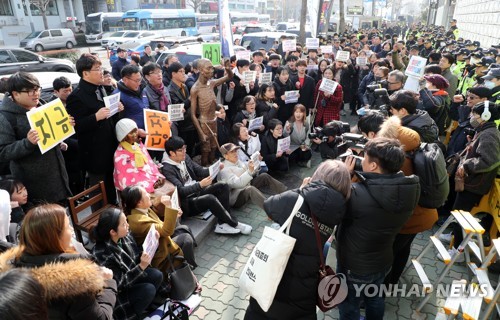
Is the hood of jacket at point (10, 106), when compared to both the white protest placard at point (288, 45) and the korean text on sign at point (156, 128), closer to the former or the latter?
the korean text on sign at point (156, 128)

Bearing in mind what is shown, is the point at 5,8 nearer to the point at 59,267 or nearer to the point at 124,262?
the point at 124,262

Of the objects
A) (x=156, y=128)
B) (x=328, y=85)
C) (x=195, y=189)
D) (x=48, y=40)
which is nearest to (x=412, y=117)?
(x=195, y=189)

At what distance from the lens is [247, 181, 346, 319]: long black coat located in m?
2.25

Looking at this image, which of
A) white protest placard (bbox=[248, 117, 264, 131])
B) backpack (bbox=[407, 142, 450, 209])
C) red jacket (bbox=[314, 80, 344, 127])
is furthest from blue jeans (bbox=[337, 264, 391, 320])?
red jacket (bbox=[314, 80, 344, 127])

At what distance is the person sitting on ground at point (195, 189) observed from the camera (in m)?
4.40

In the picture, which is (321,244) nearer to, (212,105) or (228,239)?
(228,239)

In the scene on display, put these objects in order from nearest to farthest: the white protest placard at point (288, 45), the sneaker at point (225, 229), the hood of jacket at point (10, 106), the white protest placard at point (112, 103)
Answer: the hood of jacket at point (10, 106)
the white protest placard at point (112, 103)
the sneaker at point (225, 229)
the white protest placard at point (288, 45)

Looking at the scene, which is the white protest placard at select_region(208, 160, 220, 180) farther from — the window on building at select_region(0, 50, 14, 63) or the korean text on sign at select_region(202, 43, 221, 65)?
the window on building at select_region(0, 50, 14, 63)

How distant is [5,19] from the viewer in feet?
102

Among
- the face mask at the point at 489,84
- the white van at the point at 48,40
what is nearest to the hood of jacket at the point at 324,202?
the face mask at the point at 489,84

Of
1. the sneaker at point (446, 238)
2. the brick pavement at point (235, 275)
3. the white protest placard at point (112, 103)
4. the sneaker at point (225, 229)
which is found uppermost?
the white protest placard at point (112, 103)

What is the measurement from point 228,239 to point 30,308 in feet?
11.3

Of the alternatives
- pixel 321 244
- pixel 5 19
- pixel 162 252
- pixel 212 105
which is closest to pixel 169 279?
pixel 162 252

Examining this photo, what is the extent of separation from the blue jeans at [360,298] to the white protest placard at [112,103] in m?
3.01
